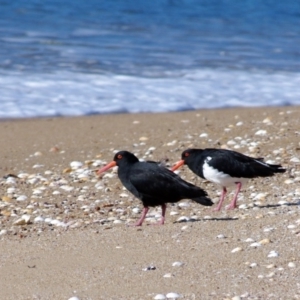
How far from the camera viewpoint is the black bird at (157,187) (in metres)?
6.27

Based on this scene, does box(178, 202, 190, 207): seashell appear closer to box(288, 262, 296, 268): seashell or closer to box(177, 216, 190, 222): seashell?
box(177, 216, 190, 222): seashell

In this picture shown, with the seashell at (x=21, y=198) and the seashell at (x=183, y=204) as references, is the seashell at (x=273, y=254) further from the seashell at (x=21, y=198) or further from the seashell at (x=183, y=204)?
the seashell at (x=21, y=198)

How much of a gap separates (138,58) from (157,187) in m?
8.97

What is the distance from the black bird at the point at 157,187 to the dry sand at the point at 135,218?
17 centimetres

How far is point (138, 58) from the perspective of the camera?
15062 millimetres

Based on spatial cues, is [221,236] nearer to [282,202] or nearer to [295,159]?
[282,202]

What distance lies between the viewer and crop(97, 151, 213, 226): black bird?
627 centimetres

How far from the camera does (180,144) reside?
8.95m

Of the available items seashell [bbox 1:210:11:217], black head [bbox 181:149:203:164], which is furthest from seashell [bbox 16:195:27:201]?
black head [bbox 181:149:203:164]

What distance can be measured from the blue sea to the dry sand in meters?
1.17

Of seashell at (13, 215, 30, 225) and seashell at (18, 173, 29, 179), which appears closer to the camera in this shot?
seashell at (13, 215, 30, 225)

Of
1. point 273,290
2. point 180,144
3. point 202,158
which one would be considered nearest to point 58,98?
point 180,144

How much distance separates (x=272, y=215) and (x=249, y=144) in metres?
2.67

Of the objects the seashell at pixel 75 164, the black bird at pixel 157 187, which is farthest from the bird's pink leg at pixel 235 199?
the seashell at pixel 75 164
